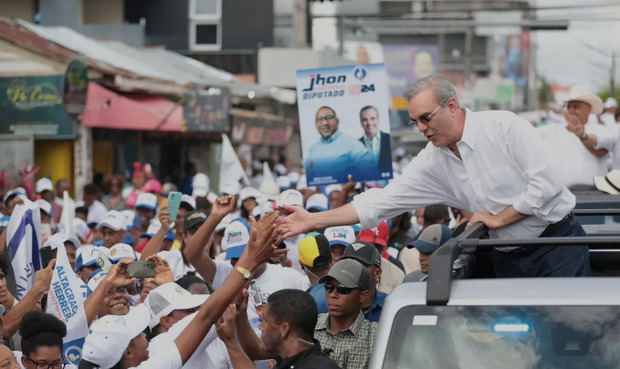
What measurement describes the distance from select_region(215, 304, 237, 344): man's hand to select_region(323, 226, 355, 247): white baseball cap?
329 centimetres

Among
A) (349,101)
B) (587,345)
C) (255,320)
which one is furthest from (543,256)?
(349,101)

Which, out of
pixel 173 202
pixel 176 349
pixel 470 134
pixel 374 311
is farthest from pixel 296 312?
pixel 173 202

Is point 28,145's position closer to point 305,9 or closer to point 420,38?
point 305,9

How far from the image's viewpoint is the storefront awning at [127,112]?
22.8 m

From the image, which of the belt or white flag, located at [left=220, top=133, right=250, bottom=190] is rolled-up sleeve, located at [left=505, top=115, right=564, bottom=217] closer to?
the belt

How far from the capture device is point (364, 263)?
24.8 feet

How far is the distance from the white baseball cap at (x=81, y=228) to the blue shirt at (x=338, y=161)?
346 centimetres

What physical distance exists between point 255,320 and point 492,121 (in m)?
2.49

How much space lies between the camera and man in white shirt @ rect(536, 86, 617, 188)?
10.9 metres

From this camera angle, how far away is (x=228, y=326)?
5820 mm

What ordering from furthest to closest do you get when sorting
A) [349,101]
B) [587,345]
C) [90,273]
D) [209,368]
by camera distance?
[349,101] < [90,273] < [209,368] < [587,345]

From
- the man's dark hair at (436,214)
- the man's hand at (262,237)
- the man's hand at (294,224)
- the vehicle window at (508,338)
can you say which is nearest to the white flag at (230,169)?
the man's dark hair at (436,214)

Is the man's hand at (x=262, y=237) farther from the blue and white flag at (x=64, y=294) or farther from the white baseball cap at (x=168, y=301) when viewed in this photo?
the blue and white flag at (x=64, y=294)

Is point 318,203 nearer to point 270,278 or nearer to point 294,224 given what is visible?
point 270,278
